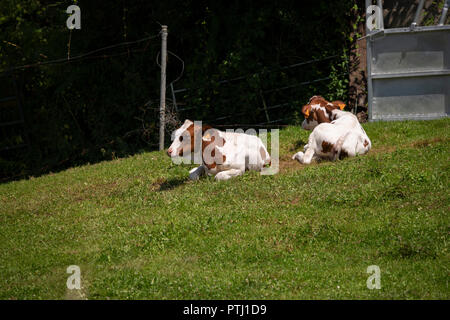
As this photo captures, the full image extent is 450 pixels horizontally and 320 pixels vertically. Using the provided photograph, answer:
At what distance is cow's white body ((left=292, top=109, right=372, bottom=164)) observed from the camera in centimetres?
1071

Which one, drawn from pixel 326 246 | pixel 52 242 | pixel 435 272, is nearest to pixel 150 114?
pixel 52 242

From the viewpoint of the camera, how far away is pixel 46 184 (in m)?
12.5

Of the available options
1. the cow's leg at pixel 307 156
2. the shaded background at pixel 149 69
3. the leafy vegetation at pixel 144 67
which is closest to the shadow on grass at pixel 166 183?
the cow's leg at pixel 307 156

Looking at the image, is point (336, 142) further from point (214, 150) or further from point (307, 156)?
point (214, 150)

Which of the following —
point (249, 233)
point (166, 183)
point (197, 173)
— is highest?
point (197, 173)

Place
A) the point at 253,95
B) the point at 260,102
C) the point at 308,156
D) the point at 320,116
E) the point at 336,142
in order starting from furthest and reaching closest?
the point at 260,102 → the point at 253,95 → the point at 320,116 → the point at 308,156 → the point at 336,142

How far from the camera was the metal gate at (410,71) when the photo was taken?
45.7 ft

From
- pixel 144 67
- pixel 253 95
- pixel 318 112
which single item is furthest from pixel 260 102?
pixel 318 112

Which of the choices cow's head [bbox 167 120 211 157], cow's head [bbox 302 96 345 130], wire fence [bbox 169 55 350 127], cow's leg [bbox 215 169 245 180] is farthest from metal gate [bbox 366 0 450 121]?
cow's head [bbox 167 120 211 157]

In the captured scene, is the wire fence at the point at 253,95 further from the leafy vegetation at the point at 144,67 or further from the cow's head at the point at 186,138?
the cow's head at the point at 186,138

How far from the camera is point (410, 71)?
14008 millimetres

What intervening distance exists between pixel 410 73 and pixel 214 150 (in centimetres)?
641

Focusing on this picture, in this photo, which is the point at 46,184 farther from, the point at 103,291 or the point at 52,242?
the point at 103,291

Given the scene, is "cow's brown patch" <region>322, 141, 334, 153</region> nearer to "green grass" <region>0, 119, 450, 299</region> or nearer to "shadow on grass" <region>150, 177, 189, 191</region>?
"green grass" <region>0, 119, 450, 299</region>
